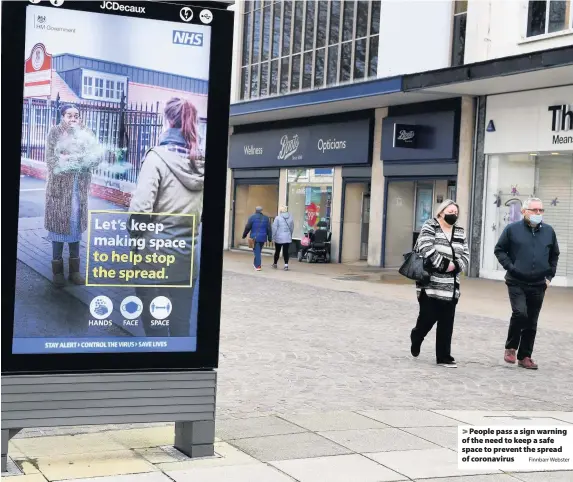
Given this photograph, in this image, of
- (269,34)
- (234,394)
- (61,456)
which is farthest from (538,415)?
(269,34)

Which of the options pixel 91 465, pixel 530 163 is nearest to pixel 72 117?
pixel 91 465

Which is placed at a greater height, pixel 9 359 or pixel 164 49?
pixel 164 49

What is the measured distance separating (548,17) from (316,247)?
9.95m

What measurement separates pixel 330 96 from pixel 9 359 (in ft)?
67.4

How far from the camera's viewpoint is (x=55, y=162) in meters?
5.27

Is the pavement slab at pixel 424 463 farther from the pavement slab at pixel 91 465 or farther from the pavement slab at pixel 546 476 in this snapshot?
the pavement slab at pixel 91 465

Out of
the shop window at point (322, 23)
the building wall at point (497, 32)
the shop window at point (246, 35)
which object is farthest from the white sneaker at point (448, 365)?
the shop window at point (246, 35)

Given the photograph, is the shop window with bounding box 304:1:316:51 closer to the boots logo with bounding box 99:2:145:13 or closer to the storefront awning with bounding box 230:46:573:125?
the storefront awning with bounding box 230:46:573:125

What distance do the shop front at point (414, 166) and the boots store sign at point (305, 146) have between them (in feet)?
3.86

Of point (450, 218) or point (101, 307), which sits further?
point (450, 218)

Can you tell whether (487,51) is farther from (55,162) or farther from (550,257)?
(55,162)

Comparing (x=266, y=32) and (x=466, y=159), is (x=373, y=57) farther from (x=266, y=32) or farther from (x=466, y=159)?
(x=266, y=32)

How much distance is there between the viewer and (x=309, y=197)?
2958cm

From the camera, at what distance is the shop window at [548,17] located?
65.2 ft
